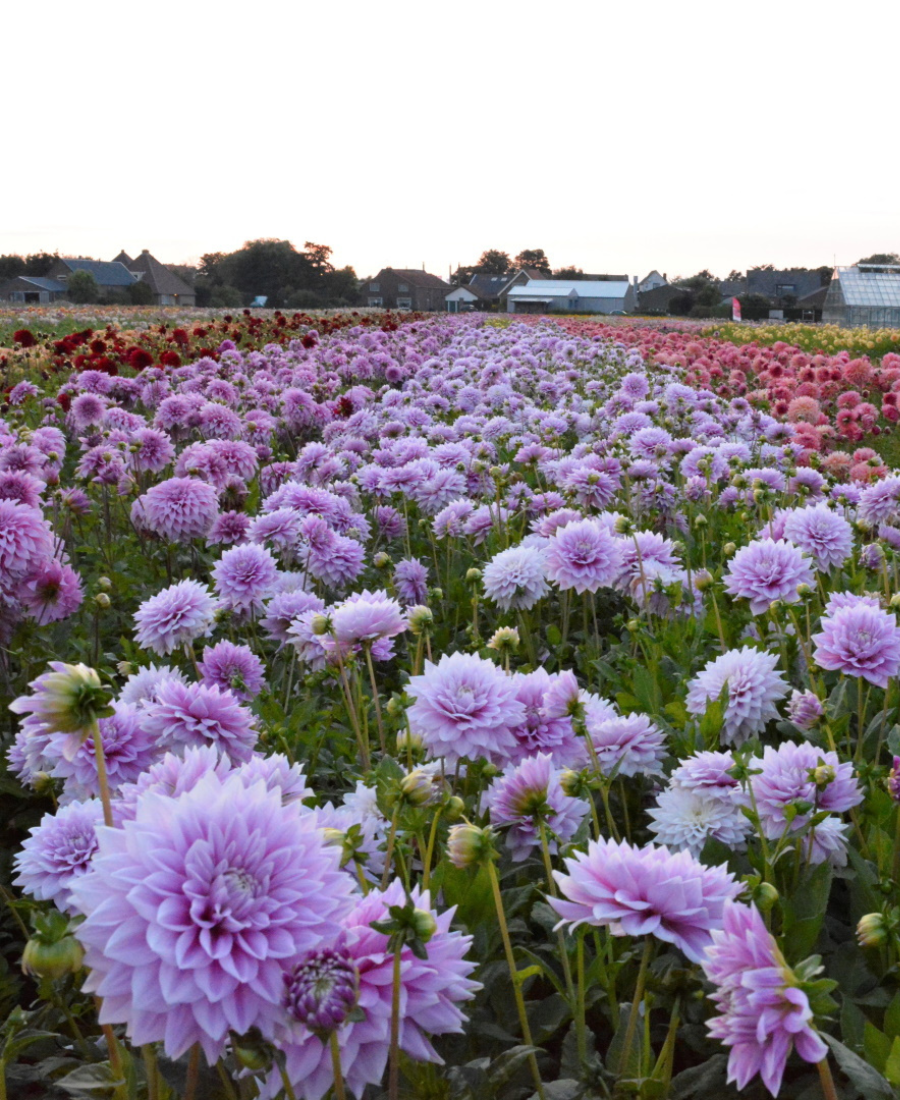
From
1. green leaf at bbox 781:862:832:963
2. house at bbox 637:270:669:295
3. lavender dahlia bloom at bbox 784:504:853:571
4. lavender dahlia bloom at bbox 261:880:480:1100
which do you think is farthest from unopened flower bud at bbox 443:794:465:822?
house at bbox 637:270:669:295

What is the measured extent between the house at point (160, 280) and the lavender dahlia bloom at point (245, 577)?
197ft

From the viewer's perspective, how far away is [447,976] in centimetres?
92

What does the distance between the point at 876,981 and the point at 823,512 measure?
4.69ft

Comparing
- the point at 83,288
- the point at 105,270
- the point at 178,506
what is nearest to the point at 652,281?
the point at 105,270

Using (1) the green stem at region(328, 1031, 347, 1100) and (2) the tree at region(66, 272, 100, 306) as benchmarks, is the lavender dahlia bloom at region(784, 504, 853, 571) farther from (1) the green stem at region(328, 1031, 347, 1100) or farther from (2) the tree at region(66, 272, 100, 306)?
(2) the tree at region(66, 272, 100, 306)

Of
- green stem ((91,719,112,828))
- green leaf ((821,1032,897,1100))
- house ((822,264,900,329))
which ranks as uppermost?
house ((822,264,900,329))

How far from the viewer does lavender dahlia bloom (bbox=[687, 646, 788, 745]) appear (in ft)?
6.24

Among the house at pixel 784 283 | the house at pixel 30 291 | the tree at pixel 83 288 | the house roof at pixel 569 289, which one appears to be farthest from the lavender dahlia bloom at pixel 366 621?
the house at pixel 784 283

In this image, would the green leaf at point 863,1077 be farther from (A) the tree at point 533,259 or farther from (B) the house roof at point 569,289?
(A) the tree at point 533,259

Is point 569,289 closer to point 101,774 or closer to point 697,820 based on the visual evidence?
point 697,820

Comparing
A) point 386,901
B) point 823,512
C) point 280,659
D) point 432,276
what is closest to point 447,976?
point 386,901

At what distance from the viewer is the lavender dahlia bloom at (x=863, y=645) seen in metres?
1.77

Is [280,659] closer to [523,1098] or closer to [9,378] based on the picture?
Result: [523,1098]

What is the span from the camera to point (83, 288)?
2053 inches
